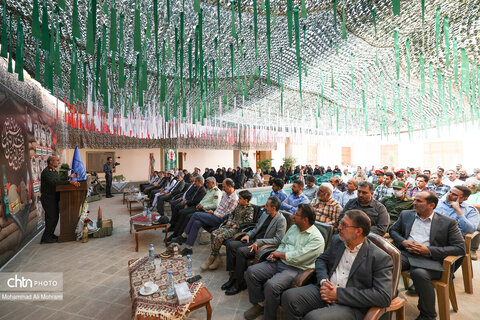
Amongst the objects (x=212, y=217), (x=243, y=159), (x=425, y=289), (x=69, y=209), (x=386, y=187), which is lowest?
(x=425, y=289)

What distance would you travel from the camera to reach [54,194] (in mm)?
4922

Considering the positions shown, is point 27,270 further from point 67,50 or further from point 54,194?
point 67,50

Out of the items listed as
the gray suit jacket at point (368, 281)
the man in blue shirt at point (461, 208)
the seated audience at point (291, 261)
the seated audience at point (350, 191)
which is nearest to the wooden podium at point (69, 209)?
the seated audience at point (291, 261)

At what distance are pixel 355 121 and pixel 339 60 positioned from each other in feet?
27.4

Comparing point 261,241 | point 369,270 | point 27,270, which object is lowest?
point 27,270

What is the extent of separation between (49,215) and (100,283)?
111 inches

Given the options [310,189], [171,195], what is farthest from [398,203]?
[171,195]

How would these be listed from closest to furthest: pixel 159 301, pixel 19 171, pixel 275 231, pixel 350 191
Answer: pixel 159 301 < pixel 275 231 < pixel 19 171 < pixel 350 191

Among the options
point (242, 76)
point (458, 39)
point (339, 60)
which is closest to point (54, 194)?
point (242, 76)

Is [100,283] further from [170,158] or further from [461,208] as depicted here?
[170,158]

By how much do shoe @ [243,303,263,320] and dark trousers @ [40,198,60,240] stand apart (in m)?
4.75

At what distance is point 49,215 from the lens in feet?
16.0

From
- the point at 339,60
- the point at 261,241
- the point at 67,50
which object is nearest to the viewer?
the point at 261,241

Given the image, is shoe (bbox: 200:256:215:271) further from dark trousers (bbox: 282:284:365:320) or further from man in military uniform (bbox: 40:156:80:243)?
man in military uniform (bbox: 40:156:80:243)
